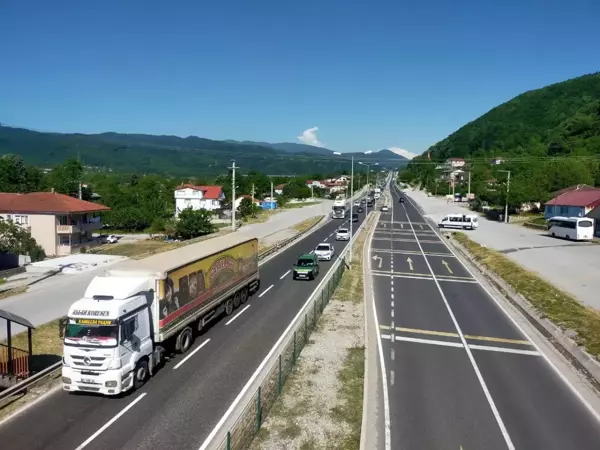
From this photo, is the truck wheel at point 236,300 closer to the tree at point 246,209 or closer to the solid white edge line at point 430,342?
the solid white edge line at point 430,342

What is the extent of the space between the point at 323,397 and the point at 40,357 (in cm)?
1226

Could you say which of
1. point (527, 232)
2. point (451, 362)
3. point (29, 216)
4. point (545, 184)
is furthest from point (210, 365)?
point (545, 184)

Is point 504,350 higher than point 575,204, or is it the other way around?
point 575,204

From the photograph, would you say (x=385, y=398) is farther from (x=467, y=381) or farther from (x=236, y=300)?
(x=236, y=300)

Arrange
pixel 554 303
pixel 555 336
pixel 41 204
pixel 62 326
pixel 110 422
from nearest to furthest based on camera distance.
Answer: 1. pixel 110 422
2. pixel 62 326
3. pixel 555 336
4. pixel 554 303
5. pixel 41 204

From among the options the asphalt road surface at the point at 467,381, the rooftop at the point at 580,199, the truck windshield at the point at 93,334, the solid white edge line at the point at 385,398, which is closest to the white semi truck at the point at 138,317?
the truck windshield at the point at 93,334

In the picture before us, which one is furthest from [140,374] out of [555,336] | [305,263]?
[305,263]

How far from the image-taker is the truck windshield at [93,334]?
1486 cm

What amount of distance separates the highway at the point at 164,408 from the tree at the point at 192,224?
4798 cm

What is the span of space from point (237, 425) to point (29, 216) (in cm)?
5338

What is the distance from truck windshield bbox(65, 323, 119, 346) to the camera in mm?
14859

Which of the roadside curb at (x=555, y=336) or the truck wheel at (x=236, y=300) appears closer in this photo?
the roadside curb at (x=555, y=336)

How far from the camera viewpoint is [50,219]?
56.2m

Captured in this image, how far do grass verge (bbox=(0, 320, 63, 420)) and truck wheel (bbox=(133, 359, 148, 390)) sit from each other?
2988mm
